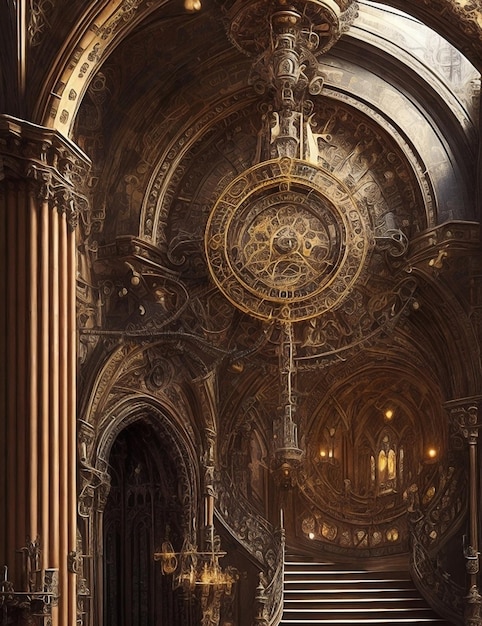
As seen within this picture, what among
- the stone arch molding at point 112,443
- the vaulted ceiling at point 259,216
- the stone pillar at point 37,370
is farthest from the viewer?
the vaulted ceiling at point 259,216

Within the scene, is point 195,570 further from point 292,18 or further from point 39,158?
point 292,18

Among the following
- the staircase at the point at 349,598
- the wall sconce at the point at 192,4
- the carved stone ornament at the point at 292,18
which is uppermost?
the wall sconce at the point at 192,4

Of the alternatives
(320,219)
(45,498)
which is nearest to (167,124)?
(320,219)

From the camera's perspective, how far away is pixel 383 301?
22109 mm

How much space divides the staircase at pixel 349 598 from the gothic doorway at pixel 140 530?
6.11ft

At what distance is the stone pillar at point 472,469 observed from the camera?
21047 mm

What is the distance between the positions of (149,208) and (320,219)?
2.53 meters

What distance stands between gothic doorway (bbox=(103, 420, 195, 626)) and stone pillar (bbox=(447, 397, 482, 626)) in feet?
13.8

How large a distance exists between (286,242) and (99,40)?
17.9 ft

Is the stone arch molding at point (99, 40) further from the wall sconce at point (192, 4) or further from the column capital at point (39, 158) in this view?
the wall sconce at point (192, 4)

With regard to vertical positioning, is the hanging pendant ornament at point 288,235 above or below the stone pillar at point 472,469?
above

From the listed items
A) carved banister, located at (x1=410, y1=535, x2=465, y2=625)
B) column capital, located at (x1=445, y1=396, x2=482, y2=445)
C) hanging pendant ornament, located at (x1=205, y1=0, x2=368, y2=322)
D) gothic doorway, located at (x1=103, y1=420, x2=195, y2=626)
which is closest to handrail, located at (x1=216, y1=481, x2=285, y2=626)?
gothic doorway, located at (x1=103, y1=420, x2=195, y2=626)

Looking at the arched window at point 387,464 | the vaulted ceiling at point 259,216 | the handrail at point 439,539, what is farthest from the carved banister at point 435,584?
the vaulted ceiling at point 259,216

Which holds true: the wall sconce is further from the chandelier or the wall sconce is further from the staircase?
the staircase
